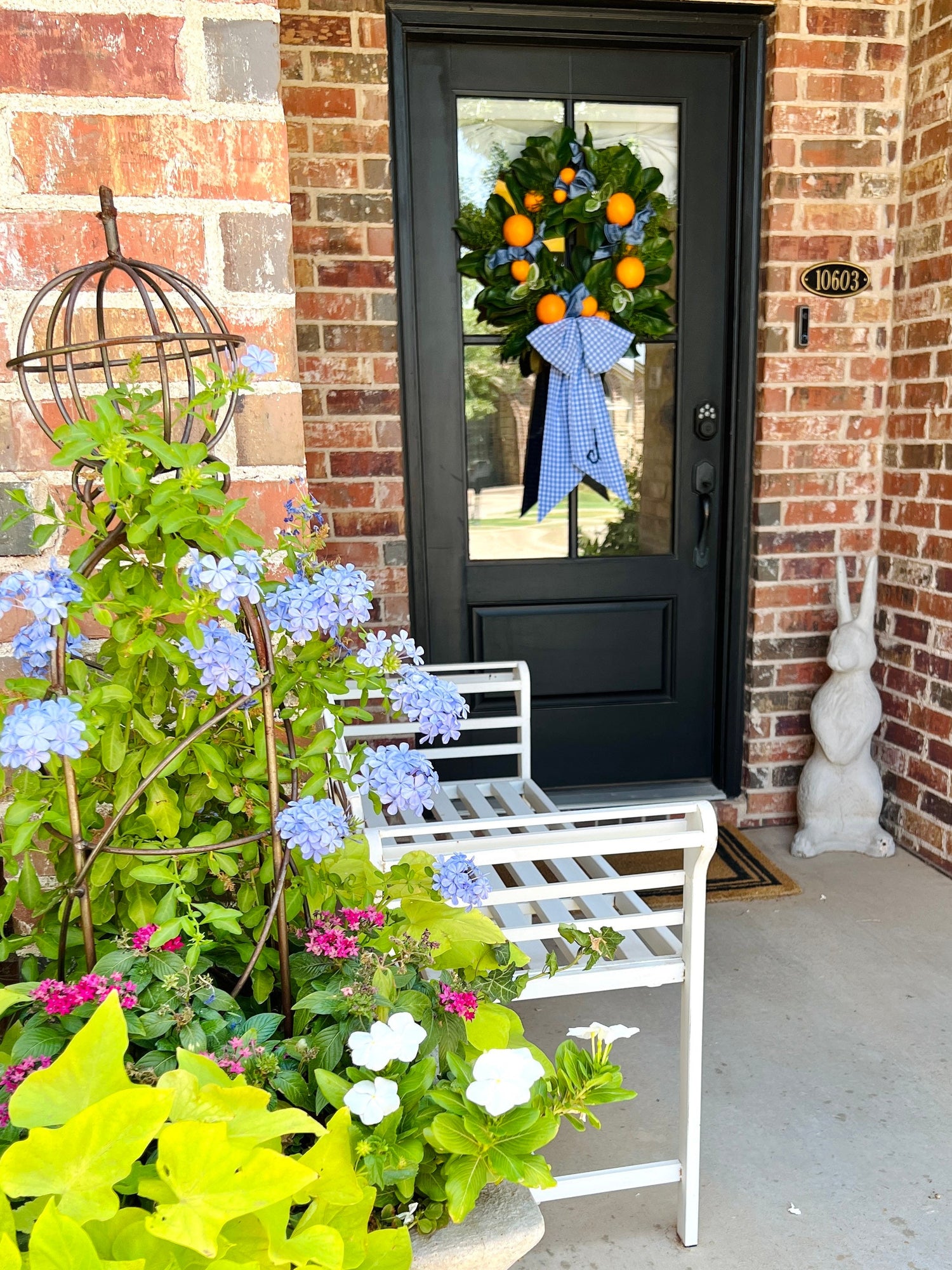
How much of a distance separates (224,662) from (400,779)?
0.21 metres

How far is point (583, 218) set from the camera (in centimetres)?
282

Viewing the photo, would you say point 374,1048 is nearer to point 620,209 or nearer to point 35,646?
point 35,646

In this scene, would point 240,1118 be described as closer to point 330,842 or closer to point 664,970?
point 330,842

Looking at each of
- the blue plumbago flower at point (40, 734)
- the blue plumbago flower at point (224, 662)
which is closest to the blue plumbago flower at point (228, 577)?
the blue plumbago flower at point (224, 662)

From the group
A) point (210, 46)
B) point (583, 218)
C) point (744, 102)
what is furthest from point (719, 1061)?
point (744, 102)

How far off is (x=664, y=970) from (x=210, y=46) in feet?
4.26

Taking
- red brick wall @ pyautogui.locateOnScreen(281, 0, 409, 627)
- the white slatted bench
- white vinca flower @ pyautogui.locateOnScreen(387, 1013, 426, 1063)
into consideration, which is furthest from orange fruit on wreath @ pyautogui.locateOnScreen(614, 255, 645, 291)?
white vinca flower @ pyautogui.locateOnScreen(387, 1013, 426, 1063)

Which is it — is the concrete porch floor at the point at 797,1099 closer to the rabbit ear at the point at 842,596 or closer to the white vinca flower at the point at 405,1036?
the rabbit ear at the point at 842,596

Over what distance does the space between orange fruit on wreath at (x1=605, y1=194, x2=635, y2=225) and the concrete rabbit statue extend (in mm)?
1129

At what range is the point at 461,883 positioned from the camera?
3.40ft

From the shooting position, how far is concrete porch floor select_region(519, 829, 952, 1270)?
62.5 inches

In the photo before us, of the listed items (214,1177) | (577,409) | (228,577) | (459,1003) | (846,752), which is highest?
(577,409)

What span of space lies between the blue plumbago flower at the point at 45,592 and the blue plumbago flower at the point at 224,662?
0.10 m

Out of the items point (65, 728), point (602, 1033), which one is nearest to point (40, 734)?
point (65, 728)
